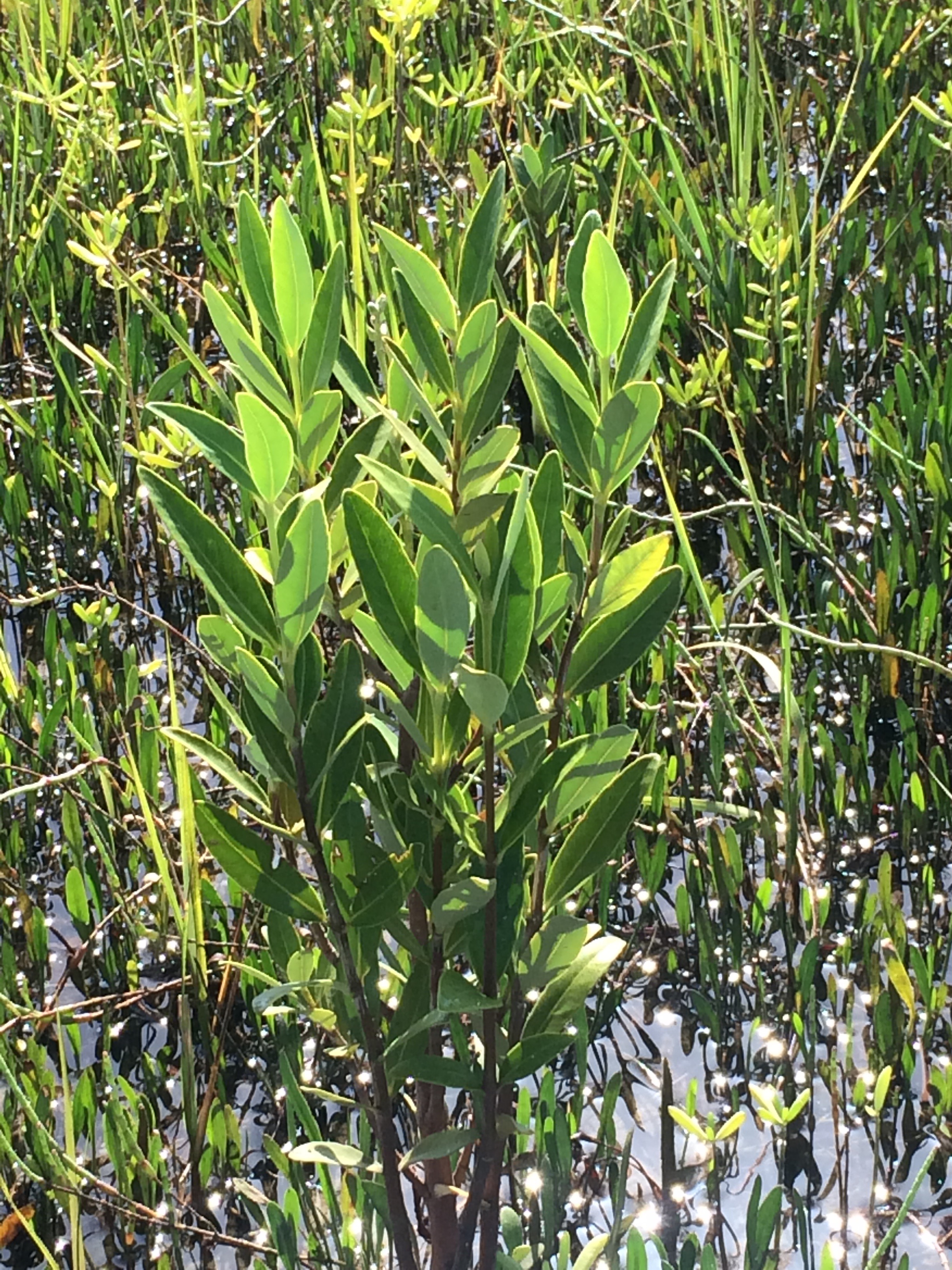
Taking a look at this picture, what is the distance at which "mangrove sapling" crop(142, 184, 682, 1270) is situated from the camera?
2.44 feet

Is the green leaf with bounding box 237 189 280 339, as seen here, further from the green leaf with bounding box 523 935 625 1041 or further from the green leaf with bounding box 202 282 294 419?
the green leaf with bounding box 523 935 625 1041

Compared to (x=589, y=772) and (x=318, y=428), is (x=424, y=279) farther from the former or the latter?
(x=589, y=772)

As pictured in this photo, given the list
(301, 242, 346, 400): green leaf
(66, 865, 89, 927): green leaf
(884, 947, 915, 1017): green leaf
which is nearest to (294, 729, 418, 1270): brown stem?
(301, 242, 346, 400): green leaf

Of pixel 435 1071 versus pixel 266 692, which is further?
pixel 435 1071

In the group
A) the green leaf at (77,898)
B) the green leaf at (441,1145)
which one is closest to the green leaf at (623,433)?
the green leaf at (441,1145)

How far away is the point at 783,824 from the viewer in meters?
1.64

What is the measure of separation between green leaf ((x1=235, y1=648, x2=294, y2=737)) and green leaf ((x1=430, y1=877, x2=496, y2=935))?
14 centimetres

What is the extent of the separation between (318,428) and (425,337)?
0.09 metres

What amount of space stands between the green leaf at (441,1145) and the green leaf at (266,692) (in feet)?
1.05

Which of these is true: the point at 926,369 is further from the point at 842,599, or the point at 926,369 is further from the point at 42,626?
the point at 42,626

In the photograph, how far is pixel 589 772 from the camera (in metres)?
0.88

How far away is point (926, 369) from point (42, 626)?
4.67 ft

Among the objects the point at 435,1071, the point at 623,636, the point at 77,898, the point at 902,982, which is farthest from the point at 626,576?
the point at 77,898

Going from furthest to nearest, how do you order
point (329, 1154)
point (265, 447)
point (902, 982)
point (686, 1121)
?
A: point (902, 982)
point (686, 1121)
point (329, 1154)
point (265, 447)
